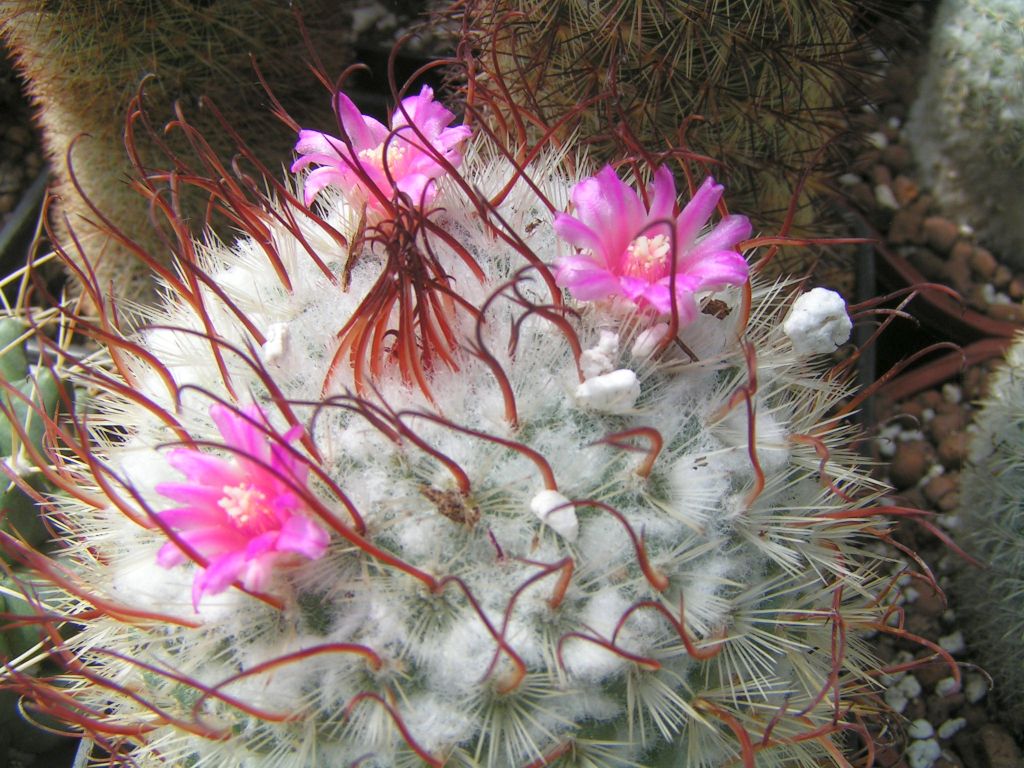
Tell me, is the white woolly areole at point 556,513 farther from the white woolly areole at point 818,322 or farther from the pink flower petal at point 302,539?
the white woolly areole at point 818,322

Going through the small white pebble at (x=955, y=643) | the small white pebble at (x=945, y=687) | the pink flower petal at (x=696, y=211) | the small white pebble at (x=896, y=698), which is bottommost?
the small white pebble at (x=945, y=687)

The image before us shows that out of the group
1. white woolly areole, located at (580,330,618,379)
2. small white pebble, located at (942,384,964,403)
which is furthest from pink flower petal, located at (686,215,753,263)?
small white pebble, located at (942,384,964,403)

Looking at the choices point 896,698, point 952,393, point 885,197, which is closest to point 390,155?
point 896,698

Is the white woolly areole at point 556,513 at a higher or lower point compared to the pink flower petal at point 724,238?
lower

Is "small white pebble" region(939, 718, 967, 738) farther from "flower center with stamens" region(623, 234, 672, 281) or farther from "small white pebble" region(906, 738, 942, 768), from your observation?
"flower center with stamens" region(623, 234, 672, 281)

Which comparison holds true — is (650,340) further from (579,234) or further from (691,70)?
(691,70)

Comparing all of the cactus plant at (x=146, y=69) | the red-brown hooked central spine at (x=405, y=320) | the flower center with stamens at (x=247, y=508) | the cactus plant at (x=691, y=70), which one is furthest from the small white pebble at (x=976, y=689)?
the cactus plant at (x=146, y=69)
